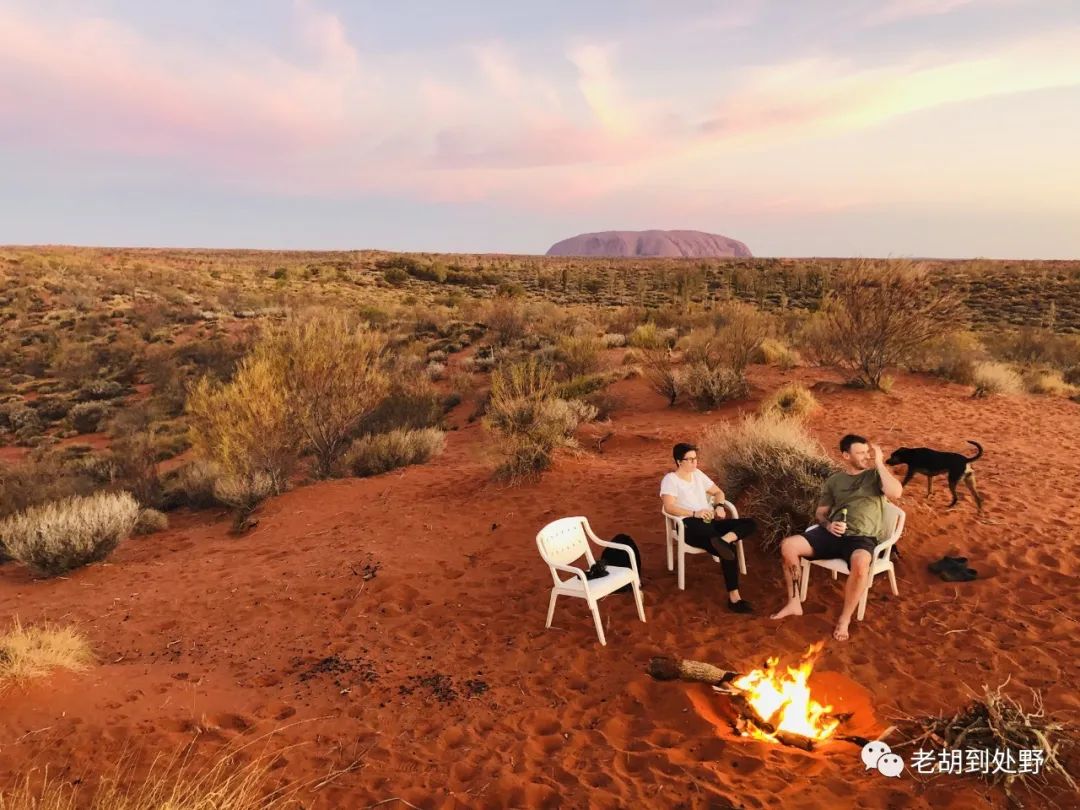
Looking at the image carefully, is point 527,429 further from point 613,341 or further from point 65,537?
point 613,341

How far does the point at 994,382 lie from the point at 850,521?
35.1 ft

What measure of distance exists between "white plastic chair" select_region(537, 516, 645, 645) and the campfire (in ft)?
2.12

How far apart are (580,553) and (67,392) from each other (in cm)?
2153

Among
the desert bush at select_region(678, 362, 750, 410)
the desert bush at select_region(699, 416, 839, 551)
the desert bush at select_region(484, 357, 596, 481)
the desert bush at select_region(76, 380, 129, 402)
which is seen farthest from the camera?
the desert bush at select_region(76, 380, 129, 402)

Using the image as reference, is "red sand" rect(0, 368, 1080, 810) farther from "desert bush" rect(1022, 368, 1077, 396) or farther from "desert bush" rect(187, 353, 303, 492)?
"desert bush" rect(1022, 368, 1077, 396)

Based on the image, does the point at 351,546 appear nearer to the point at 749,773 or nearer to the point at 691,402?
the point at 749,773

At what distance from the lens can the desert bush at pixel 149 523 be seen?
377 inches

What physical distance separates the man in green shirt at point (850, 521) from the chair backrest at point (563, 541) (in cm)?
159

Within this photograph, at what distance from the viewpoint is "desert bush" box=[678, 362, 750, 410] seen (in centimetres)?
1316

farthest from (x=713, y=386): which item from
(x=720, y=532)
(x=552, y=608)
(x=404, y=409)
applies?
(x=552, y=608)

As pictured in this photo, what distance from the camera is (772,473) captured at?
21.1ft

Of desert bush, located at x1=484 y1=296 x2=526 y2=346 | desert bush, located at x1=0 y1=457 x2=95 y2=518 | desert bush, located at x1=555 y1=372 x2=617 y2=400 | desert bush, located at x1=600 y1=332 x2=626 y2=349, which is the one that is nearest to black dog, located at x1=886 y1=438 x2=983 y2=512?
desert bush, located at x1=555 y1=372 x2=617 y2=400

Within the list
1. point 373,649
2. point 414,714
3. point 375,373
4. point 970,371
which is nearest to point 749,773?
point 414,714
